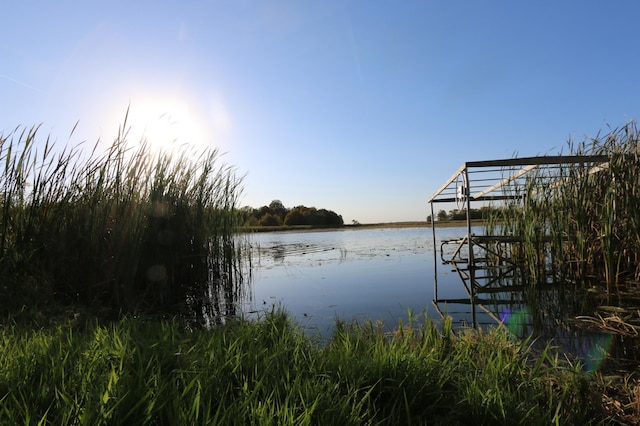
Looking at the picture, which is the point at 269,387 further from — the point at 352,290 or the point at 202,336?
the point at 352,290

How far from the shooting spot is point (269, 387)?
5.98 feet

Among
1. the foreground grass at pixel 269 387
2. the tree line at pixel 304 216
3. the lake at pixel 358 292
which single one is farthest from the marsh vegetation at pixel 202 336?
the tree line at pixel 304 216

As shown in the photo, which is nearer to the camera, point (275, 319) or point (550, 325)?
point (275, 319)

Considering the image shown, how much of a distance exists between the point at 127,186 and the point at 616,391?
533cm

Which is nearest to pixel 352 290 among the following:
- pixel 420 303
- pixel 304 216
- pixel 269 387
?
pixel 420 303

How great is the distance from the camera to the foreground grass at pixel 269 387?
1478mm

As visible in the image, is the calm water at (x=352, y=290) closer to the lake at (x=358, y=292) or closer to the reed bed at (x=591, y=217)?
the lake at (x=358, y=292)

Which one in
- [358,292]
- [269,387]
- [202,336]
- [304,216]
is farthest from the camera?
[304,216]

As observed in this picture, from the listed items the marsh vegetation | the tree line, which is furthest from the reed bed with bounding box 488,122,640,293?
the tree line

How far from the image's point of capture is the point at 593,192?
5.93 meters

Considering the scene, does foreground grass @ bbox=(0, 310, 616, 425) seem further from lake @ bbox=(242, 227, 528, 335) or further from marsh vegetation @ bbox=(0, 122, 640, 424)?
lake @ bbox=(242, 227, 528, 335)

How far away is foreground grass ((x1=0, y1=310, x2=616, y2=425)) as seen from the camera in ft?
4.85

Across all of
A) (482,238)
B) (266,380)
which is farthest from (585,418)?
(482,238)

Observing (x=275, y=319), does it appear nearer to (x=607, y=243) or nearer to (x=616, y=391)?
(x=616, y=391)
